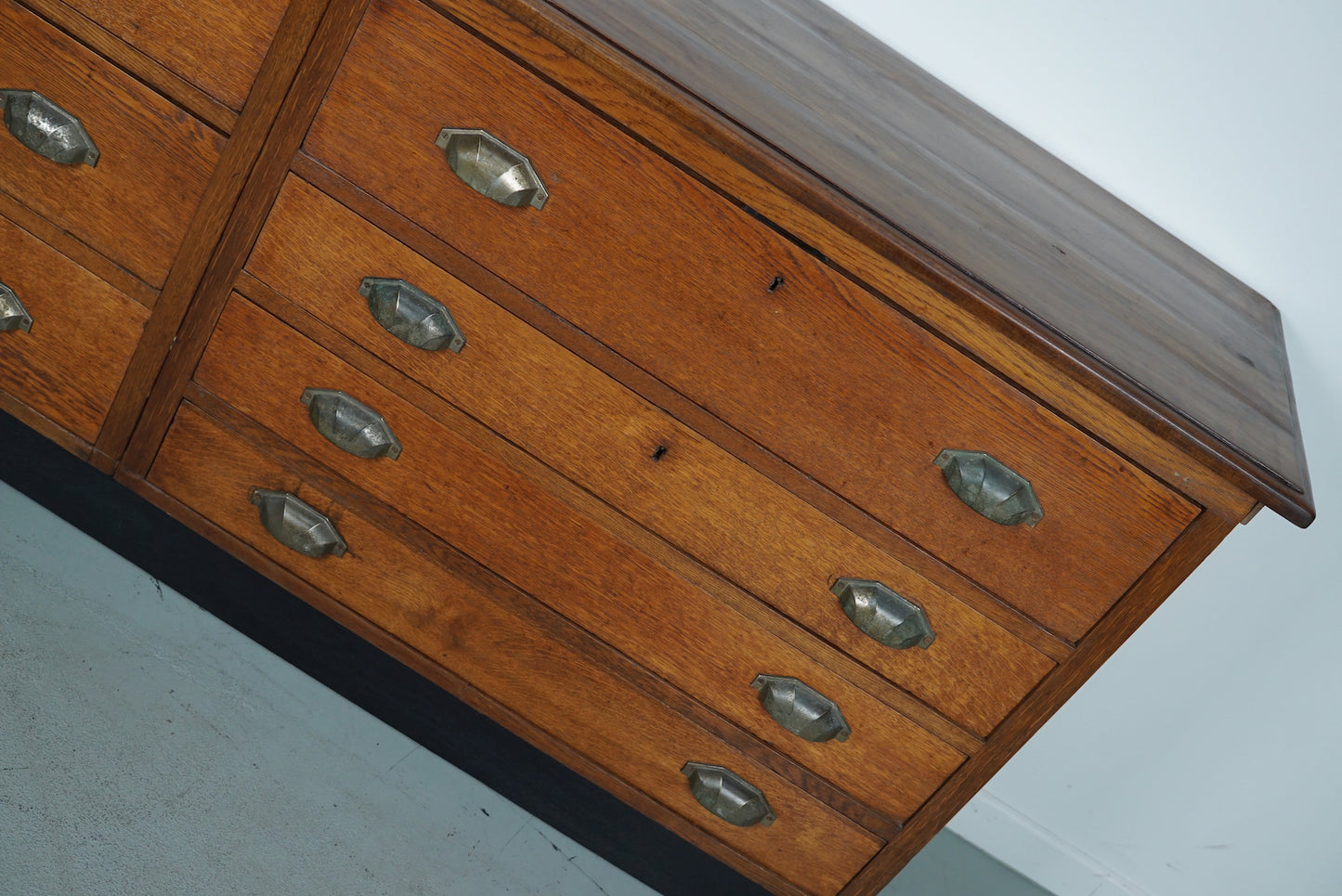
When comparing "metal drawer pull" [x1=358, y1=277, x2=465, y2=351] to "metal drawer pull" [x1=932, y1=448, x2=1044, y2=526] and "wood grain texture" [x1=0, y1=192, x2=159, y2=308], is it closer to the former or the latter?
"wood grain texture" [x1=0, y1=192, x2=159, y2=308]

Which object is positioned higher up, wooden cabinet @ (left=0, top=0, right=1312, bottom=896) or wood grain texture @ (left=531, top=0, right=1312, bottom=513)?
wood grain texture @ (left=531, top=0, right=1312, bottom=513)

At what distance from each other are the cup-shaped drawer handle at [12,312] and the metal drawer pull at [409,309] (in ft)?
1.53

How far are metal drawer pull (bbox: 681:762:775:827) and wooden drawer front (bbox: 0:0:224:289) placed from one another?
87cm

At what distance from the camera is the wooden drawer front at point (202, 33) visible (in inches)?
43.3

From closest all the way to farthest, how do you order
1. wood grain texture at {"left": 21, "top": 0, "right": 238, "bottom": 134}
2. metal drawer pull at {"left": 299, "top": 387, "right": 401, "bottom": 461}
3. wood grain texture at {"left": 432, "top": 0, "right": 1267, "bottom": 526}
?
wood grain texture at {"left": 432, "top": 0, "right": 1267, "bottom": 526}
wood grain texture at {"left": 21, "top": 0, "right": 238, "bottom": 134}
metal drawer pull at {"left": 299, "top": 387, "right": 401, "bottom": 461}

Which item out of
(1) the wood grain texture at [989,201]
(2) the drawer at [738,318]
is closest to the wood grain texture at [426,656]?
(2) the drawer at [738,318]

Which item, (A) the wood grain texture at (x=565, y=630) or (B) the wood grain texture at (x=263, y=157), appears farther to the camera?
(A) the wood grain texture at (x=565, y=630)

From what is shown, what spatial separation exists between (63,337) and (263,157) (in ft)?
1.29

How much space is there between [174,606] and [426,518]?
45 centimetres

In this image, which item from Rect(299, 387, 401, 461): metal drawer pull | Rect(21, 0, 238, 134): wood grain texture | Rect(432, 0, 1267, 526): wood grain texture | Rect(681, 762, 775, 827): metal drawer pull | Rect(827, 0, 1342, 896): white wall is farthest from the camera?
Rect(827, 0, 1342, 896): white wall

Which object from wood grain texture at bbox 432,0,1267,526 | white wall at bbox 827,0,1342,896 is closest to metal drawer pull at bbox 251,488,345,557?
wood grain texture at bbox 432,0,1267,526

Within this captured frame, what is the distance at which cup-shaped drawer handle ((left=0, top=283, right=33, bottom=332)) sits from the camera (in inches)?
51.9

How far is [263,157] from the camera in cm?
115

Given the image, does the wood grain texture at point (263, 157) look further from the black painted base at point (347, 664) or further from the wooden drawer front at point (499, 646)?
the black painted base at point (347, 664)
